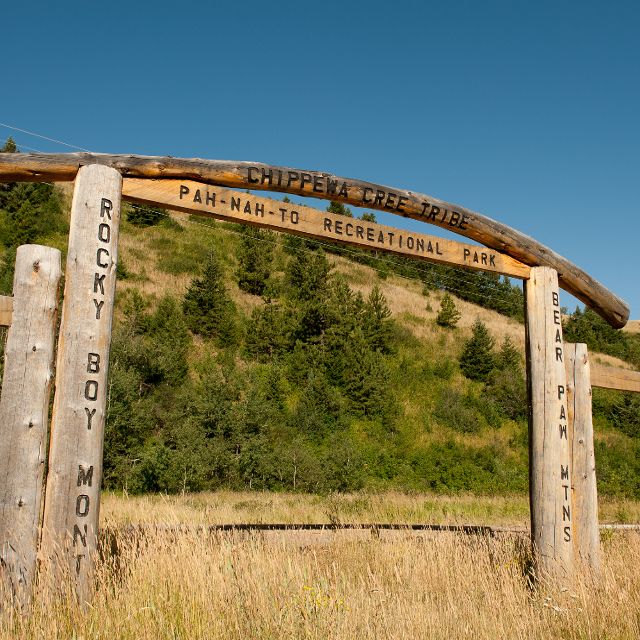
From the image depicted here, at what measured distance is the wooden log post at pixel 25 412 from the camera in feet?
12.1

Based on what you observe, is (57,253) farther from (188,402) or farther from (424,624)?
(188,402)

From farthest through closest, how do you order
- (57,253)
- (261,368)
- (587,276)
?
(261,368) → (587,276) → (57,253)

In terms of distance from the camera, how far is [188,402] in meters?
19.5

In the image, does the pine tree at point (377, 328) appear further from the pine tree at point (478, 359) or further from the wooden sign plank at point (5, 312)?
the wooden sign plank at point (5, 312)

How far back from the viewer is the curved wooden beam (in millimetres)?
4238

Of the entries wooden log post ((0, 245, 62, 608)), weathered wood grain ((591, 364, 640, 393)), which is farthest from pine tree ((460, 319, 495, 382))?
wooden log post ((0, 245, 62, 608))

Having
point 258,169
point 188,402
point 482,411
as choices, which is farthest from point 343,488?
point 258,169

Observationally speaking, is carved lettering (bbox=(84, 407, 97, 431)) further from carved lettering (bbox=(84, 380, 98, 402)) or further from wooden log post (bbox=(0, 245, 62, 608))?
wooden log post (bbox=(0, 245, 62, 608))

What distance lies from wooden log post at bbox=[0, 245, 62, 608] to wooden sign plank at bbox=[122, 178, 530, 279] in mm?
965

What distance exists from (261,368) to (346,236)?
798 inches

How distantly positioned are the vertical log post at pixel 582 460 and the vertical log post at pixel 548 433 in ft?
0.47

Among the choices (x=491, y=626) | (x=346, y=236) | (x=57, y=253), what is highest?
(x=346, y=236)

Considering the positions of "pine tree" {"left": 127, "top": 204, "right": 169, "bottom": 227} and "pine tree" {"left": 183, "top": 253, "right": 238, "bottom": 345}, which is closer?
"pine tree" {"left": 183, "top": 253, "right": 238, "bottom": 345}

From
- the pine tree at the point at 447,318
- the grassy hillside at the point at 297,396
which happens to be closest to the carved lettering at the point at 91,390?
the grassy hillside at the point at 297,396
